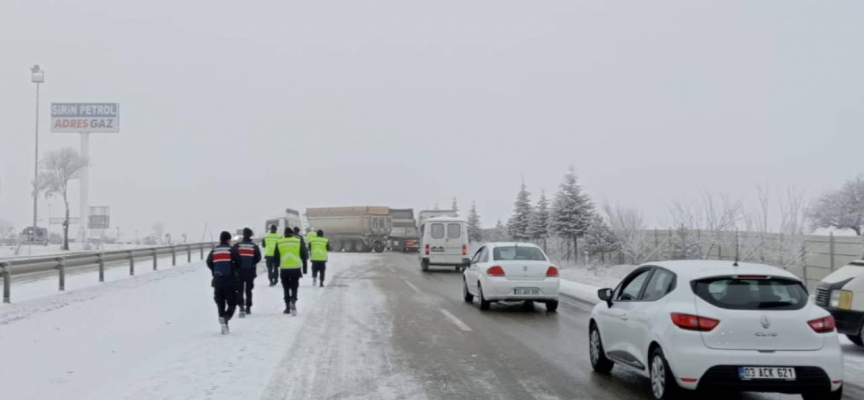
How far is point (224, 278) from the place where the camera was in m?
12.6

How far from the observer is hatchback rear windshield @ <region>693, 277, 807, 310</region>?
7.27 meters

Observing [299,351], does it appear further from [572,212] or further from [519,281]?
[572,212]

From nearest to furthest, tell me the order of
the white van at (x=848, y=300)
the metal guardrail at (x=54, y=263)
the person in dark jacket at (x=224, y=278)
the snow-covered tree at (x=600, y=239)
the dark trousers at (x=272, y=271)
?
1. the white van at (x=848, y=300)
2. the person in dark jacket at (x=224, y=278)
3. the metal guardrail at (x=54, y=263)
4. the dark trousers at (x=272, y=271)
5. the snow-covered tree at (x=600, y=239)

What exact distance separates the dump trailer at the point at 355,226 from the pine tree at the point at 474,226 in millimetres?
15546

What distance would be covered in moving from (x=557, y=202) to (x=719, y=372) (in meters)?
35.5

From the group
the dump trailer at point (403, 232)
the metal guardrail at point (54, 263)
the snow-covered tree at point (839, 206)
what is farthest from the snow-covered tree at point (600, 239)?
the snow-covered tree at point (839, 206)

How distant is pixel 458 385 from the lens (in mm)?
8586

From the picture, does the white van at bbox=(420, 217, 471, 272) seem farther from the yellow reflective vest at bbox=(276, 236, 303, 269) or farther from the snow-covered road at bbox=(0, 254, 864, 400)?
the yellow reflective vest at bbox=(276, 236, 303, 269)

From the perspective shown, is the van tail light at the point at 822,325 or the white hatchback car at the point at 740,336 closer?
the white hatchback car at the point at 740,336

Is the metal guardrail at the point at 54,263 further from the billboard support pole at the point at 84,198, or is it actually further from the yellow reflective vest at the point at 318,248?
the billboard support pole at the point at 84,198

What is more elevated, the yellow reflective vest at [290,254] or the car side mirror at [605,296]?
the yellow reflective vest at [290,254]

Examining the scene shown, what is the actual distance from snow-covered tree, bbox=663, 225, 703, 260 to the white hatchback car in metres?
23.7

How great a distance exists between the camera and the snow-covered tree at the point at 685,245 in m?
30.6

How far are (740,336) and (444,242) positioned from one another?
2641 centimetres
